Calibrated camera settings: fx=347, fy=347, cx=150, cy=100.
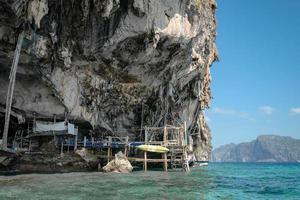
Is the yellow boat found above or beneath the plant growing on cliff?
beneath

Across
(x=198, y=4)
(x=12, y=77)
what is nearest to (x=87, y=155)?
(x=12, y=77)

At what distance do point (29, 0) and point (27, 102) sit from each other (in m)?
10.3

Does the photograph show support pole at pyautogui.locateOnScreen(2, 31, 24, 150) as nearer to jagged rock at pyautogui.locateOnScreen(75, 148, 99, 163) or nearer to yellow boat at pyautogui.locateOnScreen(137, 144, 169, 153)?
jagged rock at pyautogui.locateOnScreen(75, 148, 99, 163)

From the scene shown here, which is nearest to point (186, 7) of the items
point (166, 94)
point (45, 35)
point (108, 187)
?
point (166, 94)

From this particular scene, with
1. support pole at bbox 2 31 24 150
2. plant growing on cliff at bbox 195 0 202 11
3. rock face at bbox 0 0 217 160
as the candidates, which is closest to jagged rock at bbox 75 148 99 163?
rock face at bbox 0 0 217 160

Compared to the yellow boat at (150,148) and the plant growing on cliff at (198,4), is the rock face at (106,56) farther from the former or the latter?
the yellow boat at (150,148)

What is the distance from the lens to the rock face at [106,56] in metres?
23.6

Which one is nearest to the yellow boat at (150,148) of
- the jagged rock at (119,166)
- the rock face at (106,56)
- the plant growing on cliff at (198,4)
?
the jagged rock at (119,166)

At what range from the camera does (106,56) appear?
28562 millimetres

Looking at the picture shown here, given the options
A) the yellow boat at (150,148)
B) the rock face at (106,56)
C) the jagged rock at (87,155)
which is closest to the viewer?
the rock face at (106,56)

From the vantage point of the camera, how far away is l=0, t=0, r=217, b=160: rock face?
2359 centimetres

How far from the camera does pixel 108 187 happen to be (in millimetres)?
17281

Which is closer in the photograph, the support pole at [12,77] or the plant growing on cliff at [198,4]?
the support pole at [12,77]

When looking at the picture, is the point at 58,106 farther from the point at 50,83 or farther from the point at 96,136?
the point at 96,136
